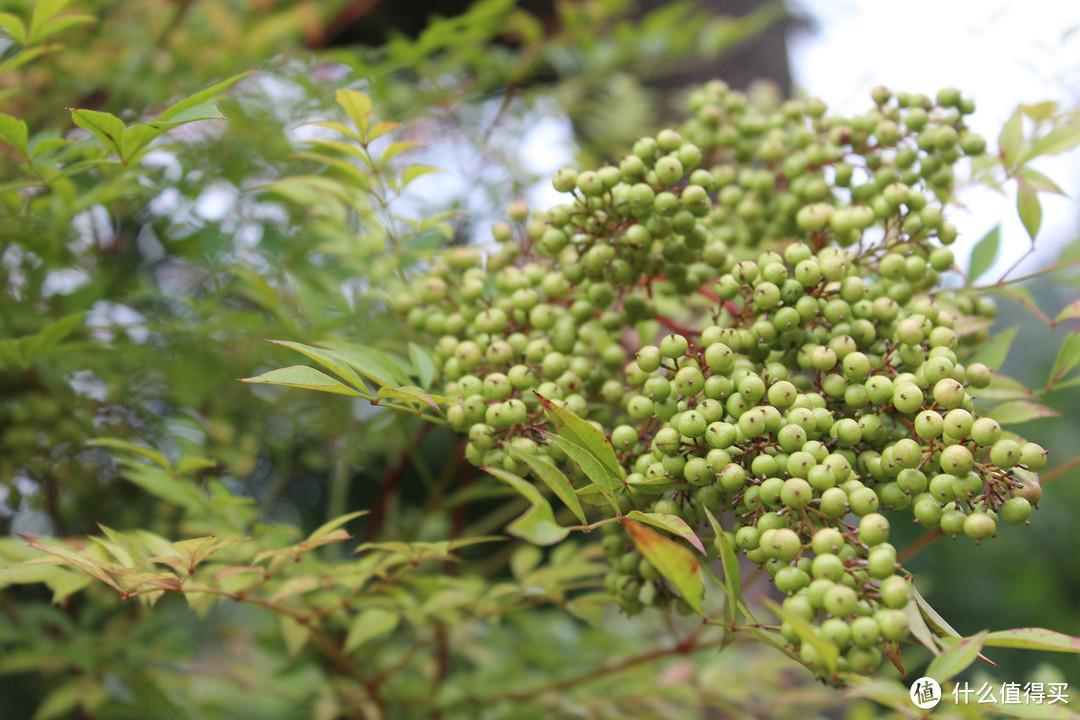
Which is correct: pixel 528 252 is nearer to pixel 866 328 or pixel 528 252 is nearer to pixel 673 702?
pixel 866 328

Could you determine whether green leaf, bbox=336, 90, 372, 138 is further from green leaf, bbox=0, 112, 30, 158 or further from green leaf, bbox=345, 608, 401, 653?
green leaf, bbox=345, 608, 401, 653

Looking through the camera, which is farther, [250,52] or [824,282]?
[250,52]

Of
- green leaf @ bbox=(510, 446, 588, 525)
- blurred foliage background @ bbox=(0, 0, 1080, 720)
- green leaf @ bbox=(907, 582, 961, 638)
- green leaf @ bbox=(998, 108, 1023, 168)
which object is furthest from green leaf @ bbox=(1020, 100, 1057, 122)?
green leaf @ bbox=(510, 446, 588, 525)

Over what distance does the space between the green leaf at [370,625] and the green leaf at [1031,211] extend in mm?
710

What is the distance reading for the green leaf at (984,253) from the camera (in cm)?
77

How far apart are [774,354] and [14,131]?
624mm

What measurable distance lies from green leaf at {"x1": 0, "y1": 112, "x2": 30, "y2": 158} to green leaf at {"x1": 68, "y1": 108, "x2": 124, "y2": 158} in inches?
2.3

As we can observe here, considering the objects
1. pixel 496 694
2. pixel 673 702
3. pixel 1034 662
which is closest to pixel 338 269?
pixel 496 694

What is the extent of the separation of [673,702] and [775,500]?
77 cm

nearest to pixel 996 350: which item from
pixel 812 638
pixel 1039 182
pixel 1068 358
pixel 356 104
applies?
pixel 1068 358

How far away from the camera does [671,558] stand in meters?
0.42

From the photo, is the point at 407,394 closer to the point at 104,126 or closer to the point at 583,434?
the point at 583,434

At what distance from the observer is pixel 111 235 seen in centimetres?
107

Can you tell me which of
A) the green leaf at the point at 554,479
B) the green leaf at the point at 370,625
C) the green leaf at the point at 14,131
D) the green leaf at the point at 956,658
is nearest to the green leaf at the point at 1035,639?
the green leaf at the point at 956,658
